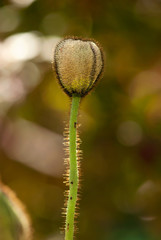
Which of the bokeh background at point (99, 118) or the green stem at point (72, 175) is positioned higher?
the bokeh background at point (99, 118)

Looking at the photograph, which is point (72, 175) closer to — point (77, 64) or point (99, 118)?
point (77, 64)

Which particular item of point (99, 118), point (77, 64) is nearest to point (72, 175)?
point (77, 64)

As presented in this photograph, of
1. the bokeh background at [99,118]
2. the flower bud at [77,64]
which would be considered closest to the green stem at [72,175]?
the flower bud at [77,64]

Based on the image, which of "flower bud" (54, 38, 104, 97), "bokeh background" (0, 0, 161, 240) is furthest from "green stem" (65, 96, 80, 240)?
"bokeh background" (0, 0, 161, 240)

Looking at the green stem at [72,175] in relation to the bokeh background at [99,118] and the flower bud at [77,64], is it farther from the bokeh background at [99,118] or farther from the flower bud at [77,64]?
the bokeh background at [99,118]

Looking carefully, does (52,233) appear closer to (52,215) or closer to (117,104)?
(52,215)

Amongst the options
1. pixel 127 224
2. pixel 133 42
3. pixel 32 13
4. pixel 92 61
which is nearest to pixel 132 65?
pixel 133 42
